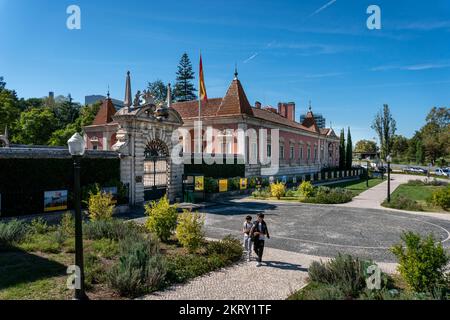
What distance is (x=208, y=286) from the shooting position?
7832mm

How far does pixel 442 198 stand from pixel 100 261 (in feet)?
75.2

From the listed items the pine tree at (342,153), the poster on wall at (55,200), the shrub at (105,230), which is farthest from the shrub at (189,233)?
the pine tree at (342,153)

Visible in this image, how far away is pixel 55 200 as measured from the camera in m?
16.0

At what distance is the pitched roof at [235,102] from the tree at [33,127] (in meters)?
29.3

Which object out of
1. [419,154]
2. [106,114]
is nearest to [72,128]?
[106,114]

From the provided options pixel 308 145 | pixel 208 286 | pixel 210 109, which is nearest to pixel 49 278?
pixel 208 286

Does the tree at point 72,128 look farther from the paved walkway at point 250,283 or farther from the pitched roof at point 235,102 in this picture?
the paved walkway at point 250,283

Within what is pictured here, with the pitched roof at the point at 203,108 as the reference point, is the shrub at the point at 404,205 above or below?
below

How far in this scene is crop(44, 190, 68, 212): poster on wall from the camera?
1566cm

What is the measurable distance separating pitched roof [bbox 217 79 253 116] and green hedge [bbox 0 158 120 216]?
58.1 ft

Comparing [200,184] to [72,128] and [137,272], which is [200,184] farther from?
[72,128]

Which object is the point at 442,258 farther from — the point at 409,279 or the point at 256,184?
the point at 256,184

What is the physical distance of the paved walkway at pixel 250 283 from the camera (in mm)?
7254

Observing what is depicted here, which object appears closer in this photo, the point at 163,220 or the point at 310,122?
the point at 163,220
